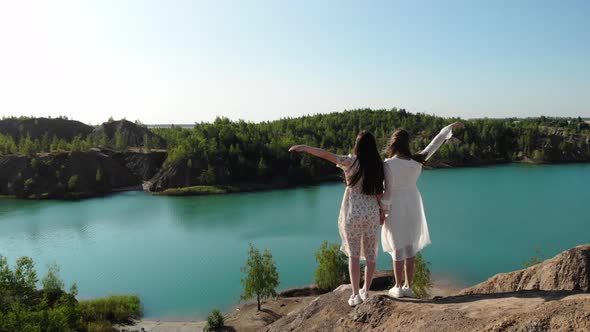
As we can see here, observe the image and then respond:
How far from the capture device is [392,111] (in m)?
116

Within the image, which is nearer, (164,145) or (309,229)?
(309,229)

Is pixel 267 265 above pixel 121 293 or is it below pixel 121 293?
above

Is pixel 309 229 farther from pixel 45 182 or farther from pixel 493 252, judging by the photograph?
pixel 45 182

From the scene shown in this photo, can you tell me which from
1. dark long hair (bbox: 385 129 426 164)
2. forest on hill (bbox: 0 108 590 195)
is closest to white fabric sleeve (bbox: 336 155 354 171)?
dark long hair (bbox: 385 129 426 164)

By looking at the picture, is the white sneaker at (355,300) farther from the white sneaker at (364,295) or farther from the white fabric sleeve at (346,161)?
the white fabric sleeve at (346,161)

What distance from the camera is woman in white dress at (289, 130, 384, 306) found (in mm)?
4594

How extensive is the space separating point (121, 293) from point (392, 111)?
339 ft

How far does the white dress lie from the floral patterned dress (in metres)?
0.19

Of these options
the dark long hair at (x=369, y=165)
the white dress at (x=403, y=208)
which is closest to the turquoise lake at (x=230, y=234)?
the white dress at (x=403, y=208)

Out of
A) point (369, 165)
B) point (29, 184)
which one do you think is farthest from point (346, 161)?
point (29, 184)

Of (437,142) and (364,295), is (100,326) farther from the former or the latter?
(437,142)

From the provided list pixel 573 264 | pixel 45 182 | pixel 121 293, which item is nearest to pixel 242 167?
pixel 45 182

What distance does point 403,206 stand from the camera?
4.83 metres

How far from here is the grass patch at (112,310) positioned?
1812 centimetres
